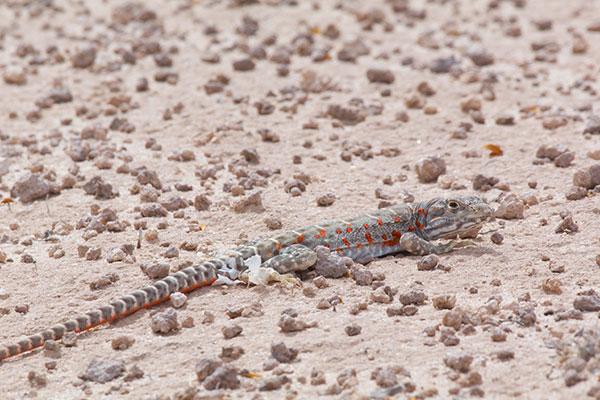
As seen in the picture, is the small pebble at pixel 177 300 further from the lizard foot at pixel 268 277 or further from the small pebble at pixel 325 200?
the small pebble at pixel 325 200

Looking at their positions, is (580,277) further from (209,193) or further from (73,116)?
(73,116)

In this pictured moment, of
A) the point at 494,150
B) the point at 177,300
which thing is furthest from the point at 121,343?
the point at 494,150

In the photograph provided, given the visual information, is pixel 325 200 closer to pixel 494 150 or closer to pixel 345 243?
pixel 345 243

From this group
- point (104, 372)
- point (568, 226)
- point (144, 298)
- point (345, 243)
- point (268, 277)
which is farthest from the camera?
point (345, 243)

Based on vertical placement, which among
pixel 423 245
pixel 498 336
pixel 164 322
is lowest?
pixel 423 245

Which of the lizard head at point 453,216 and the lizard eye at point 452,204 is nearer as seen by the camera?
the lizard head at point 453,216

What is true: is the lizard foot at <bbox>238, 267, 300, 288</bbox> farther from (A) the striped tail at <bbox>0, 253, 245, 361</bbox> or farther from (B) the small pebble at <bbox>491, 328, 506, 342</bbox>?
(B) the small pebble at <bbox>491, 328, 506, 342</bbox>

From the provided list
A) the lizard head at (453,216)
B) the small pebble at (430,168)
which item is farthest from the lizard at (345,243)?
the small pebble at (430,168)
